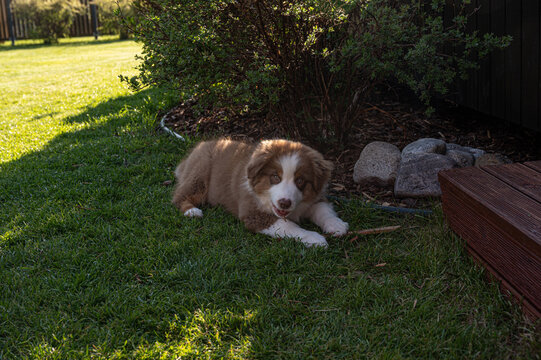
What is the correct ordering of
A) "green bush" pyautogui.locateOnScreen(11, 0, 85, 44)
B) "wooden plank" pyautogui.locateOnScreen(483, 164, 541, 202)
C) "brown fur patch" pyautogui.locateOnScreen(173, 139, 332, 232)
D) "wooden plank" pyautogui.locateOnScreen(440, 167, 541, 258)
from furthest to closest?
"green bush" pyautogui.locateOnScreen(11, 0, 85, 44)
"brown fur patch" pyautogui.locateOnScreen(173, 139, 332, 232)
"wooden plank" pyautogui.locateOnScreen(483, 164, 541, 202)
"wooden plank" pyautogui.locateOnScreen(440, 167, 541, 258)

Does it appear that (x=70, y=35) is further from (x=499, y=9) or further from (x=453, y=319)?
(x=453, y=319)

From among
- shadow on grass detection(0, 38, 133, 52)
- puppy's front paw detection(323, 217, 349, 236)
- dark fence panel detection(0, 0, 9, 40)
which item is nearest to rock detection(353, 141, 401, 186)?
puppy's front paw detection(323, 217, 349, 236)

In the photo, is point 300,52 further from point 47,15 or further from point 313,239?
point 47,15

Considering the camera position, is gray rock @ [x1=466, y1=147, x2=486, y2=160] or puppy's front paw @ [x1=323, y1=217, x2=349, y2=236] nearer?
puppy's front paw @ [x1=323, y1=217, x2=349, y2=236]

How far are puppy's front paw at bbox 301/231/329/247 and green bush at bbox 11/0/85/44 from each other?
2444cm

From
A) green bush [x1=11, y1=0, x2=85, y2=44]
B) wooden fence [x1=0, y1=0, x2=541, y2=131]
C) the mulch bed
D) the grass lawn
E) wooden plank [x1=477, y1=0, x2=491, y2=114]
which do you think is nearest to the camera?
the grass lawn

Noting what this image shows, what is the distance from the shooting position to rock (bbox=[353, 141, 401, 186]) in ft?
14.3

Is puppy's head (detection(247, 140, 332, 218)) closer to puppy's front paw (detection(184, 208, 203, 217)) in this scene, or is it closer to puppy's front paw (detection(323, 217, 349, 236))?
puppy's front paw (detection(323, 217, 349, 236))

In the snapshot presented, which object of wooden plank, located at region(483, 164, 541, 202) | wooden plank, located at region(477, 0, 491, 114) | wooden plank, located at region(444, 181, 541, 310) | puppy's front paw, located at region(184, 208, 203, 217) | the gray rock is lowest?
puppy's front paw, located at region(184, 208, 203, 217)

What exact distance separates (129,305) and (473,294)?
1964 mm

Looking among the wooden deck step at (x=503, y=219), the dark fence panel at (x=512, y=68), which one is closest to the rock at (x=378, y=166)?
the wooden deck step at (x=503, y=219)

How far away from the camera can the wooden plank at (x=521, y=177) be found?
2.69 m

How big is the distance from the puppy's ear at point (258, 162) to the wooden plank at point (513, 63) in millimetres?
2807

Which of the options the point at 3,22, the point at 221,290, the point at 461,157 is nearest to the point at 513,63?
the point at 461,157
